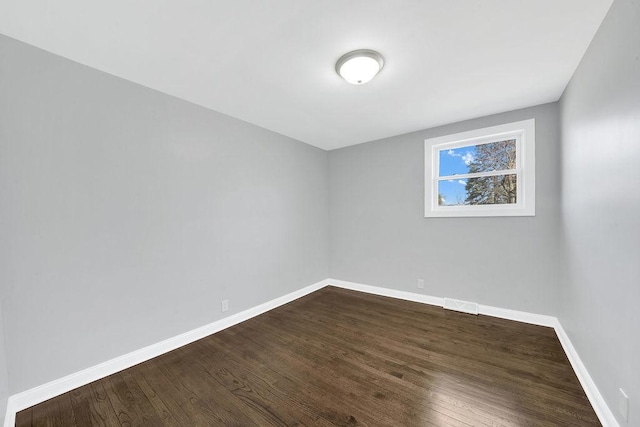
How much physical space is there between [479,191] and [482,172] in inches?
9.9

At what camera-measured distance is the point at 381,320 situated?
9.64 feet

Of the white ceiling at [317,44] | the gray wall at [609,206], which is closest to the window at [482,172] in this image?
the white ceiling at [317,44]

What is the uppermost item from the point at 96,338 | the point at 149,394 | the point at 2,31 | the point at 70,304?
the point at 2,31

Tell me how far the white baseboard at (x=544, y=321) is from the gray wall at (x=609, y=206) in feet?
0.24

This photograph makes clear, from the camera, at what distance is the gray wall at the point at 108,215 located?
5.32 ft

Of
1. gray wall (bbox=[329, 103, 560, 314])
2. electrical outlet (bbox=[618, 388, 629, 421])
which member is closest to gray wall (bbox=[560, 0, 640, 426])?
electrical outlet (bbox=[618, 388, 629, 421])

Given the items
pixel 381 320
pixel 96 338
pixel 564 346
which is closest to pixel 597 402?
pixel 564 346

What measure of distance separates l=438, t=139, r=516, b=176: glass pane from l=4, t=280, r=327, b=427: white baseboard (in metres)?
3.34

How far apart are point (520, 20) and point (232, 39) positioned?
1.88 m

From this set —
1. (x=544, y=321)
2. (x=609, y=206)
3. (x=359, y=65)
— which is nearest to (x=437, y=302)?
(x=544, y=321)

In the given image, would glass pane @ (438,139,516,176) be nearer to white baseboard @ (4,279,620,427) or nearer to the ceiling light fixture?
white baseboard @ (4,279,620,427)

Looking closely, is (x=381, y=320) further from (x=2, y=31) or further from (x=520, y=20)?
(x=2, y=31)

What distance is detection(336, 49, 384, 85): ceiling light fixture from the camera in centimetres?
179

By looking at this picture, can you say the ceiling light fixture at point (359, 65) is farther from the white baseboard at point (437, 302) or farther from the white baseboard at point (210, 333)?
the white baseboard at point (437, 302)
